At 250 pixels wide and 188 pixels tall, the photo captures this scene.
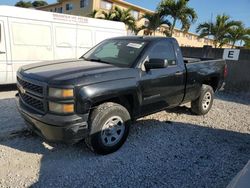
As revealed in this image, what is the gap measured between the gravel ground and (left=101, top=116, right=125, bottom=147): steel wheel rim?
24cm

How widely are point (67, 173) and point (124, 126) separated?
3.84ft

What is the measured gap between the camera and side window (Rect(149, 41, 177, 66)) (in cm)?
451

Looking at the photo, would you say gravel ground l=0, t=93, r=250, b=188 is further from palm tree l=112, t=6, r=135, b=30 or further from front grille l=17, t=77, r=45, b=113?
palm tree l=112, t=6, r=135, b=30

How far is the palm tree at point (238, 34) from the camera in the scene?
20589 mm

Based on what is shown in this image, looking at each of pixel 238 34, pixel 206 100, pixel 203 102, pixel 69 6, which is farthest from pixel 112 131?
pixel 69 6

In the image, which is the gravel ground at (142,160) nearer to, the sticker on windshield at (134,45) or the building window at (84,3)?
the sticker on windshield at (134,45)

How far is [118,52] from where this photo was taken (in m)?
4.64

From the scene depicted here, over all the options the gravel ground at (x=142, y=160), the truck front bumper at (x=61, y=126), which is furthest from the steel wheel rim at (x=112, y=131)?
the truck front bumper at (x=61, y=126)

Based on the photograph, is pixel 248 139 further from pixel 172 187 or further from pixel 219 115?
pixel 172 187

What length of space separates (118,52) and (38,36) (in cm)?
481

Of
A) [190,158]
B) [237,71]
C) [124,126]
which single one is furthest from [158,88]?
[237,71]

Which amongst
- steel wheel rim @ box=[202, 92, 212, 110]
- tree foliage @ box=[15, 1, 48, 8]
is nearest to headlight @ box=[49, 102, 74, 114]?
steel wheel rim @ box=[202, 92, 212, 110]

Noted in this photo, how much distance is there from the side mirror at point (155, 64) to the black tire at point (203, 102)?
216 cm

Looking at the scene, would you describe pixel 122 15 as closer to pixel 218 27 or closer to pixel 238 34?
pixel 218 27
